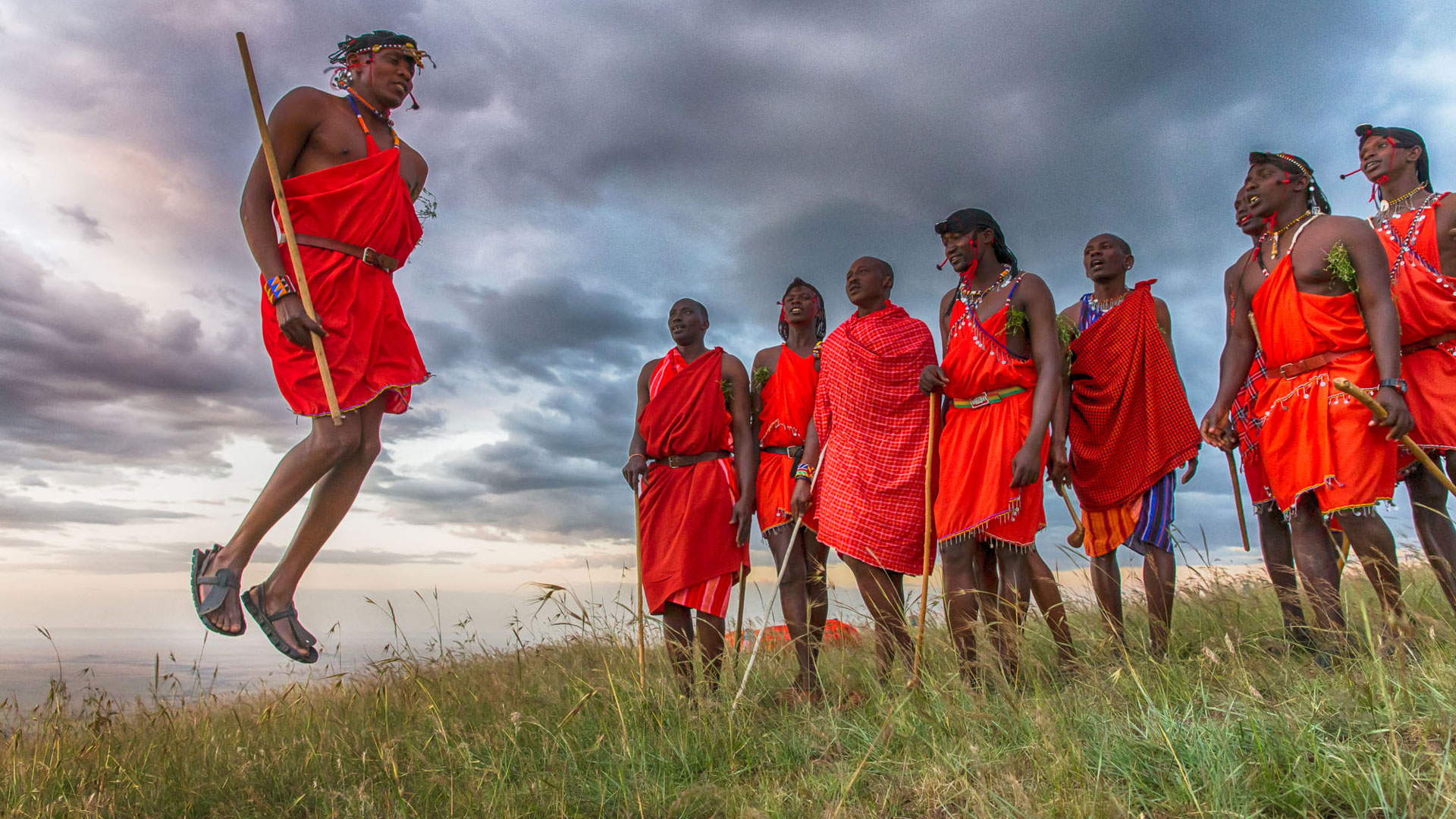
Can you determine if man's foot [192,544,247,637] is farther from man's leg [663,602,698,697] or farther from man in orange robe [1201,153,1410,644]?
man in orange robe [1201,153,1410,644]

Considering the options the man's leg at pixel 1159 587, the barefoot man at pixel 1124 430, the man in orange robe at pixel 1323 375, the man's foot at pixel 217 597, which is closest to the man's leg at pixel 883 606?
the barefoot man at pixel 1124 430

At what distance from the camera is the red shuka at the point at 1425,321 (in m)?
5.15

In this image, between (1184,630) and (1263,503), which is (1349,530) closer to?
(1263,503)

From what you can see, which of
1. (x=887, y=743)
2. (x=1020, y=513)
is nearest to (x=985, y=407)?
Answer: (x=1020, y=513)

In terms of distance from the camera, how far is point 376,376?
17.1ft

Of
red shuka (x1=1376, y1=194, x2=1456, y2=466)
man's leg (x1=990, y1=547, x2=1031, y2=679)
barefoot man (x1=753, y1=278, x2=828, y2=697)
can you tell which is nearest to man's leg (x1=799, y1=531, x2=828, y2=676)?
barefoot man (x1=753, y1=278, x2=828, y2=697)

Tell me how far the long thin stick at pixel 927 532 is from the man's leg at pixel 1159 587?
149 cm

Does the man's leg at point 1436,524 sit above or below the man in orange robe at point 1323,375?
below

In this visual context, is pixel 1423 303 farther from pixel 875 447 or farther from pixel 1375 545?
pixel 875 447

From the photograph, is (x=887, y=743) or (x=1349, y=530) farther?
(x=1349, y=530)

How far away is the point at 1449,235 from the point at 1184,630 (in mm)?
3005

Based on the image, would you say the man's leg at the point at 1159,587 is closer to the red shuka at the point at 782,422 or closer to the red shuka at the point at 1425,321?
the red shuka at the point at 1425,321

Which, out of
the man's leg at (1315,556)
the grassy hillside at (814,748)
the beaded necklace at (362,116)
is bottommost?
the grassy hillside at (814,748)

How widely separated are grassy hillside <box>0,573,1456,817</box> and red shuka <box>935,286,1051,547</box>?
0.80 metres
